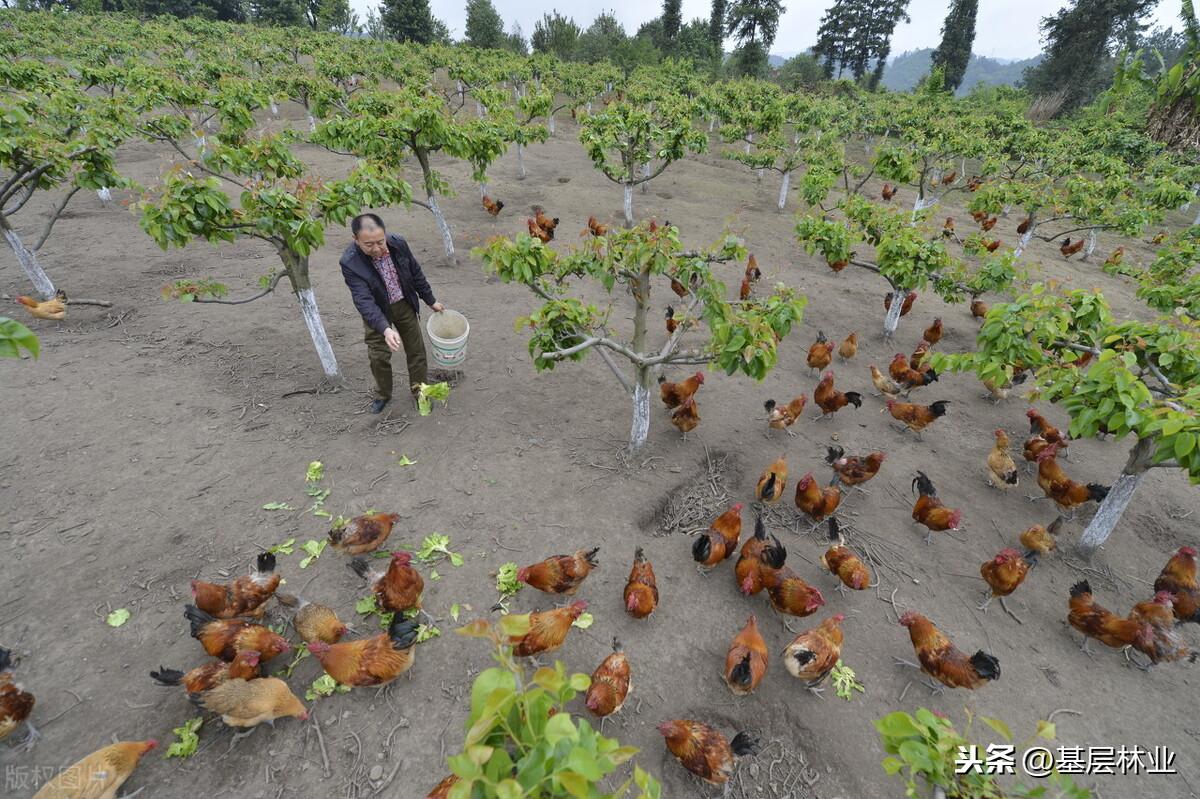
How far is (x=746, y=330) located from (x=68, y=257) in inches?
633

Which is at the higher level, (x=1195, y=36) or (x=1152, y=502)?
(x=1195, y=36)

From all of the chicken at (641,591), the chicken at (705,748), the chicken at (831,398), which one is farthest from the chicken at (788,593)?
the chicken at (831,398)

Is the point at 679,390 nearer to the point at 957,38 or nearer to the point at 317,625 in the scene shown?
the point at 317,625

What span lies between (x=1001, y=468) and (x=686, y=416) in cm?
452

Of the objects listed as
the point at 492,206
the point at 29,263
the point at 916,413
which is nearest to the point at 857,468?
the point at 916,413

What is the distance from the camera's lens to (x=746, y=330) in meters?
5.05

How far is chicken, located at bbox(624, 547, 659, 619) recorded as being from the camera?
16.1 feet

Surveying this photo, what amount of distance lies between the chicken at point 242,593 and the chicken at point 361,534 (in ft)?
2.07

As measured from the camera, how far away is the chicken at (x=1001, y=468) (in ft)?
22.8

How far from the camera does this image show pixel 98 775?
11.0ft

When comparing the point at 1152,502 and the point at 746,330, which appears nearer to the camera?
the point at 746,330

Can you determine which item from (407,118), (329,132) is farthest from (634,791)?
(329,132)

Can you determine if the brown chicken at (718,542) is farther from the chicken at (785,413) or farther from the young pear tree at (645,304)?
the chicken at (785,413)

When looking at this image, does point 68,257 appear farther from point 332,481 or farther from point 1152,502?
point 1152,502
